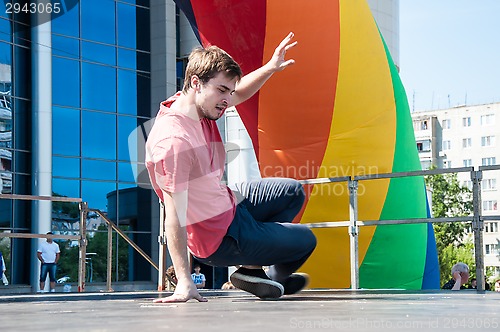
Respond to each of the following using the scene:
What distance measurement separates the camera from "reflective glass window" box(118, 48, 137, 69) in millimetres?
22688

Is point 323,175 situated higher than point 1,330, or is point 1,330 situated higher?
point 323,175

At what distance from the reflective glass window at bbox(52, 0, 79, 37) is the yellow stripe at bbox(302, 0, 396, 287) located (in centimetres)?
1433

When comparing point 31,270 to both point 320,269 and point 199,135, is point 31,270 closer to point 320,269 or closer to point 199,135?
point 320,269

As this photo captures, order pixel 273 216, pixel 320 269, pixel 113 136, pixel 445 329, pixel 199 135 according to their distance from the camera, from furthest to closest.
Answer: pixel 113 136
pixel 320 269
pixel 273 216
pixel 199 135
pixel 445 329

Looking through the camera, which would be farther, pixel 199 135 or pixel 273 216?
pixel 273 216

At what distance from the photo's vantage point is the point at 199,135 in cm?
370

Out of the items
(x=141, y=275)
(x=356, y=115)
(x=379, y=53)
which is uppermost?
(x=379, y=53)

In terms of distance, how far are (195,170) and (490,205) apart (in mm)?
83872

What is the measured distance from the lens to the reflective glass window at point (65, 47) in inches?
824

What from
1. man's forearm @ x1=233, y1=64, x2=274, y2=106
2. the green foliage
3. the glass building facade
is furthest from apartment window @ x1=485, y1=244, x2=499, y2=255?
man's forearm @ x1=233, y1=64, x2=274, y2=106

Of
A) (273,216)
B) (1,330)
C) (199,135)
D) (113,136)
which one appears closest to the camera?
(1,330)

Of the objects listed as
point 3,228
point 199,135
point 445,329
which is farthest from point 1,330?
point 3,228

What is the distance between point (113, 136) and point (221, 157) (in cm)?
1858

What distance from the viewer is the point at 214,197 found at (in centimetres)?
375
